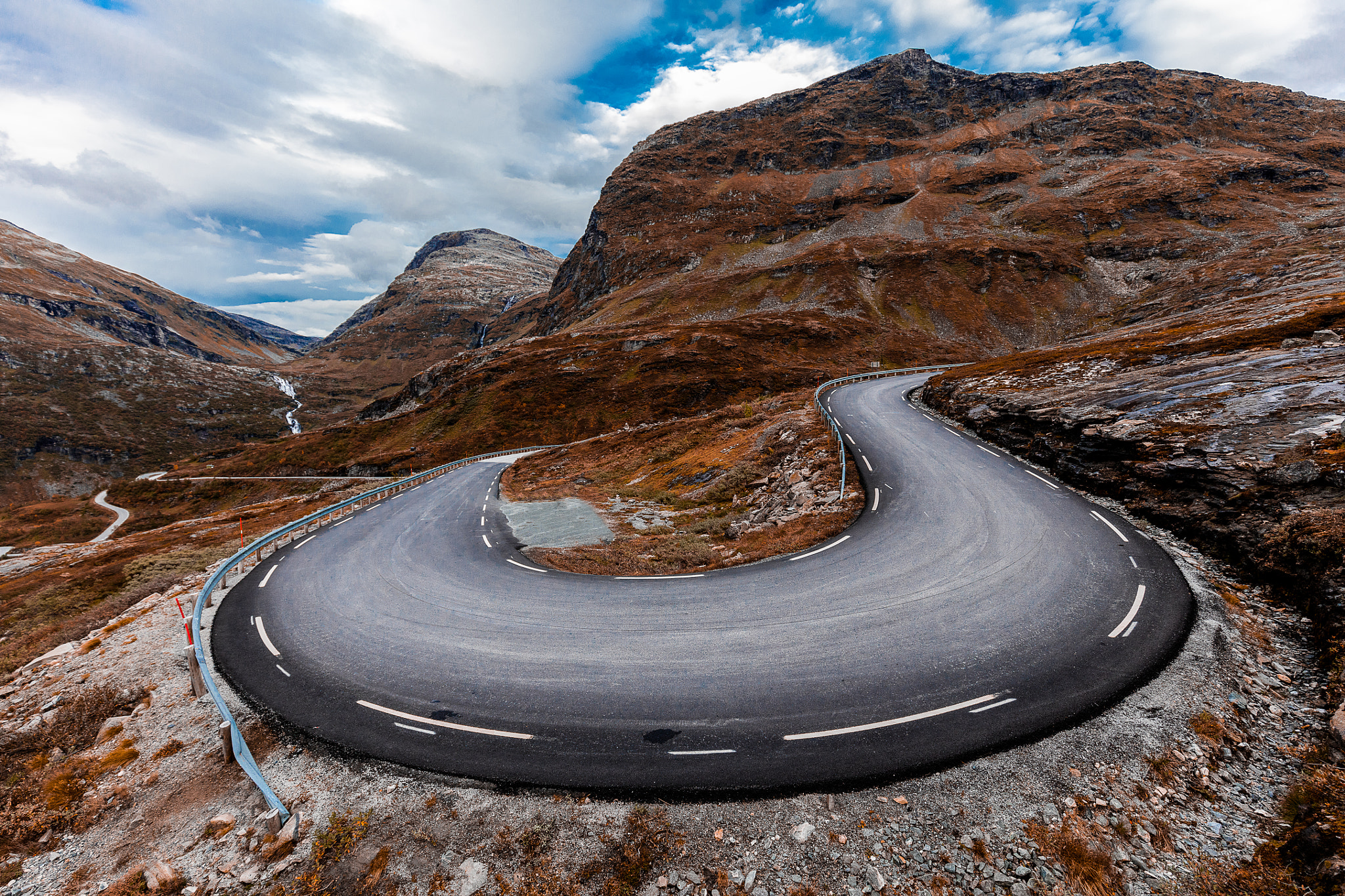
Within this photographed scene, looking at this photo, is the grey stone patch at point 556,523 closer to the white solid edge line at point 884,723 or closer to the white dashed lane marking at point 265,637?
the white dashed lane marking at point 265,637

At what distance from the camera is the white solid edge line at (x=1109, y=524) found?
13068 mm

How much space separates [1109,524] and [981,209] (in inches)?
6128

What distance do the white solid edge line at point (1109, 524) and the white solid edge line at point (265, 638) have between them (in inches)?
871

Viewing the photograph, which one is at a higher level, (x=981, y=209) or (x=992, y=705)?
(x=981, y=209)

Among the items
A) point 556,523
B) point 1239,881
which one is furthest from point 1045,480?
point 556,523

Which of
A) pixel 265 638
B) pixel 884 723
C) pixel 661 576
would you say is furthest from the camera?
pixel 661 576

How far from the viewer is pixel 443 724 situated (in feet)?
26.0

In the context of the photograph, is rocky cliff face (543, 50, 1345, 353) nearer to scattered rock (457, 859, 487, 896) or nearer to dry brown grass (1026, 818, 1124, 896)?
dry brown grass (1026, 818, 1124, 896)

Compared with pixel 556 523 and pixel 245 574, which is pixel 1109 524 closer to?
pixel 556 523

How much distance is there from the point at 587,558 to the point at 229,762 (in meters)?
9.18

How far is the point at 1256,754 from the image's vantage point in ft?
21.6

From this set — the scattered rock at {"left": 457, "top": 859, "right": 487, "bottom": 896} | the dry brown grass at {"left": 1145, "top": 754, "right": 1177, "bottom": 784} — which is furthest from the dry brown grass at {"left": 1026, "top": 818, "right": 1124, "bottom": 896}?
the scattered rock at {"left": 457, "top": 859, "right": 487, "bottom": 896}

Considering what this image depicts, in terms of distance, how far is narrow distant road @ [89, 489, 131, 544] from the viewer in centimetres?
6688

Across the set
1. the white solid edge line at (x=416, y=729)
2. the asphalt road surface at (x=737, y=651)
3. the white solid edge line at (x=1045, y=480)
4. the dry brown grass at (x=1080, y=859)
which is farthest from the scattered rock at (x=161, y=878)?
the white solid edge line at (x=1045, y=480)
